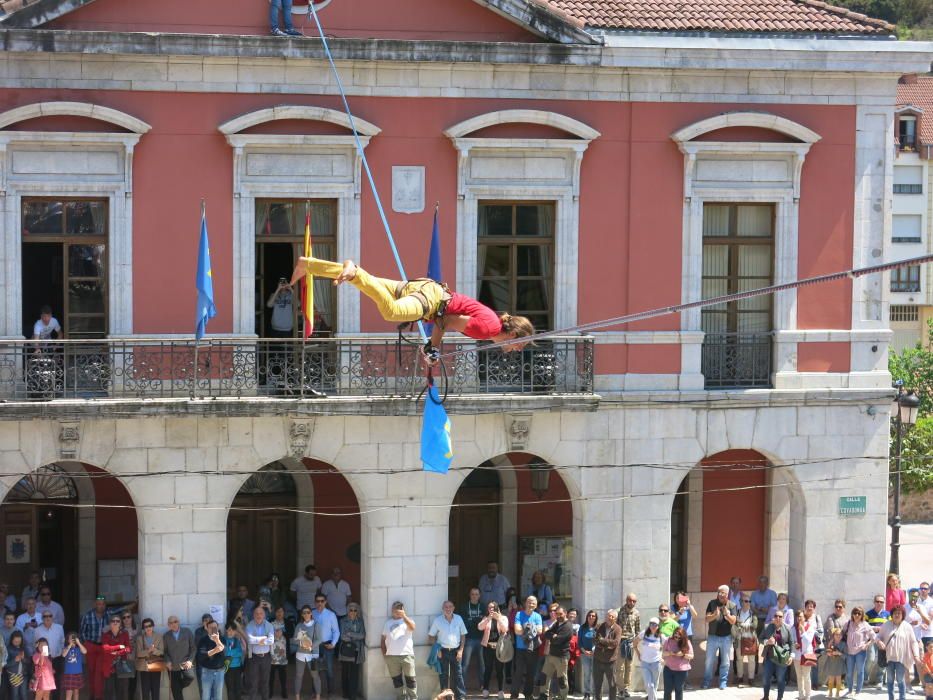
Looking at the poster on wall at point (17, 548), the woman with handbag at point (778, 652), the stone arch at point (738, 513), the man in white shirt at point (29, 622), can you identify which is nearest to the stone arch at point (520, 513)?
the stone arch at point (738, 513)

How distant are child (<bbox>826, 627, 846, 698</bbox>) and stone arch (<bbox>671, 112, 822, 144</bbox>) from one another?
7.32 metres

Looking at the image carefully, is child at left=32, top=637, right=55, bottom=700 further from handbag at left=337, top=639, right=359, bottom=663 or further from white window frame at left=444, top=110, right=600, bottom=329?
white window frame at left=444, top=110, right=600, bottom=329

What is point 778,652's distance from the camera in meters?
24.9

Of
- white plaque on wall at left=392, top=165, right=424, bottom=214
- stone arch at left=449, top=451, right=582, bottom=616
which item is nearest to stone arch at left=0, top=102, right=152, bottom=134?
white plaque on wall at left=392, top=165, right=424, bottom=214

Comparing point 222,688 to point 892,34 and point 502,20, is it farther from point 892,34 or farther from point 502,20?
point 892,34

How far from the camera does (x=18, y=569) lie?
27078mm

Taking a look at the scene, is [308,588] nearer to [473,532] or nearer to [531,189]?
[473,532]

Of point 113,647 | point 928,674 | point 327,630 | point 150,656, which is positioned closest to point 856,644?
point 928,674

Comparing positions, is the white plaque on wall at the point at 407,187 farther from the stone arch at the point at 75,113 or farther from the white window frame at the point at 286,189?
the stone arch at the point at 75,113

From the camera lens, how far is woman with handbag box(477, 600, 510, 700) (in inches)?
979

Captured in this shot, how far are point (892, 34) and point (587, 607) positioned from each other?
379 inches

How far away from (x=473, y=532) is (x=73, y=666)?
7548 millimetres

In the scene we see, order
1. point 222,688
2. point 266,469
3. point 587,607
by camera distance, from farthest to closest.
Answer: point 266,469 < point 587,607 < point 222,688

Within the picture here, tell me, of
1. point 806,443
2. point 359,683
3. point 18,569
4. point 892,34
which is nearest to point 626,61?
point 892,34
